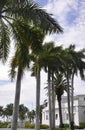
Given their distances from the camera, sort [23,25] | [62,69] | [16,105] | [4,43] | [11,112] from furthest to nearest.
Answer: [11,112] < [62,69] < [16,105] < [23,25] < [4,43]

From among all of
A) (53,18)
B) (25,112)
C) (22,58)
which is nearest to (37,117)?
(22,58)

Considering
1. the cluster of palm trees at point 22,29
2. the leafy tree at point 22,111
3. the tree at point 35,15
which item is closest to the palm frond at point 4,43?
the cluster of palm trees at point 22,29

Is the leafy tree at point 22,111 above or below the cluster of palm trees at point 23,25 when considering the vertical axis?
above

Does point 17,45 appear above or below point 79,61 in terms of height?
below

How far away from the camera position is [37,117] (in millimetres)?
36594

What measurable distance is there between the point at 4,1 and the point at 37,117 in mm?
21049

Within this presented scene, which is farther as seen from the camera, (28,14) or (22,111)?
(22,111)

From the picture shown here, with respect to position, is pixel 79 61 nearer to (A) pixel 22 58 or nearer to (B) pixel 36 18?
(A) pixel 22 58

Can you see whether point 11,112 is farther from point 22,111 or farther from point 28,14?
point 28,14

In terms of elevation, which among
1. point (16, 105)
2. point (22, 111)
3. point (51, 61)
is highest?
point (22, 111)

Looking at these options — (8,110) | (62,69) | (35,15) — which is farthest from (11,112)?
(35,15)

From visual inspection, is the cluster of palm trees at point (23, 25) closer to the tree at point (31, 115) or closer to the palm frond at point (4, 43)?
the palm frond at point (4, 43)

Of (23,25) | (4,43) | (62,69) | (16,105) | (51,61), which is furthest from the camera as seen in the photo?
(62,69)

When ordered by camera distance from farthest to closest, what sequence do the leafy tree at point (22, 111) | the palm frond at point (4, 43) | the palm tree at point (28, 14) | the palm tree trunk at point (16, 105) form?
1. the leafy tree at point (22, 111)
2. the palm tree trunk at point (16, 105)
3. the palm frond at point (4, 43)
4. the palm tree at point (28, 14)
